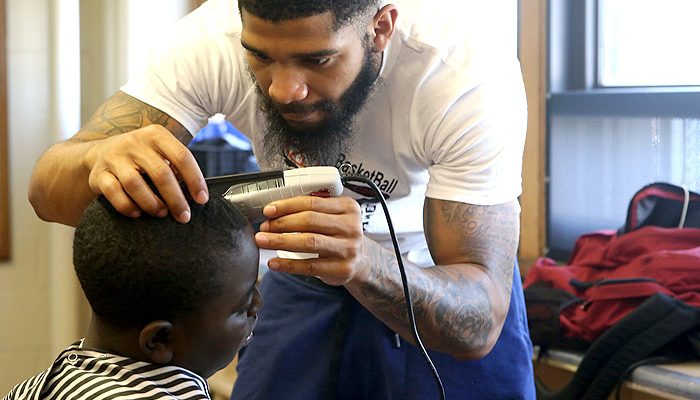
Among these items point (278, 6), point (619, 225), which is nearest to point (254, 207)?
point (278, 6)

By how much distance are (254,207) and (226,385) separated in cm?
175

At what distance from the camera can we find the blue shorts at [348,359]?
180 centimetres

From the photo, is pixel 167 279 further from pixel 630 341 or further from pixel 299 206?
pixel 630 341

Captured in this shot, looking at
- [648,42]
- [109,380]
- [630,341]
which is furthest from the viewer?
[648,42]

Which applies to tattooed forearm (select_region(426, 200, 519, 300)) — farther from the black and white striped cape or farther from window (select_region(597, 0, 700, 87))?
window (select_region(597, 0, 700, 87))

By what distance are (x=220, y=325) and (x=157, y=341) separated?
8 cm

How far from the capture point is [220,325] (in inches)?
47.8

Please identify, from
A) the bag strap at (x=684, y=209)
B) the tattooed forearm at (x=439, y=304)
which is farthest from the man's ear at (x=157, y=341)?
the bag strap at (x=684, y=209)

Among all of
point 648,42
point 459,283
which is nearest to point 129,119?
point 459,283

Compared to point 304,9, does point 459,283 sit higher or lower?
lower

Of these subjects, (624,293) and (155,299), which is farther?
(624,293)

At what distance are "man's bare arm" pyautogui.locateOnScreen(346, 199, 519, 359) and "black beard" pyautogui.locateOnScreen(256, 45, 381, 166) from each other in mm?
197

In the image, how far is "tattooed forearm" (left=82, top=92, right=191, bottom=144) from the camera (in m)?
1.69

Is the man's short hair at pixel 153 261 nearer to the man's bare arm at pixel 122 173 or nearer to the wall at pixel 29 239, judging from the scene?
the man's bare arm at pixel 122 173
